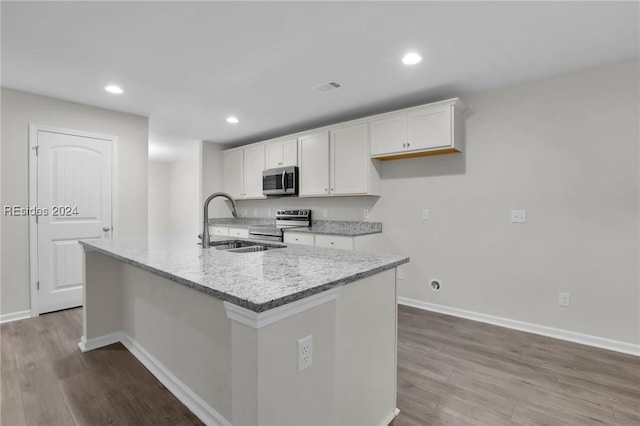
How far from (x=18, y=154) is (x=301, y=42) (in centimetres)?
321

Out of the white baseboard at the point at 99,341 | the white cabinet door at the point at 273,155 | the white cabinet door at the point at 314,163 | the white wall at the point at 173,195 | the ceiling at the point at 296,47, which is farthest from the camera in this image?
the white wall at the point at 173,195

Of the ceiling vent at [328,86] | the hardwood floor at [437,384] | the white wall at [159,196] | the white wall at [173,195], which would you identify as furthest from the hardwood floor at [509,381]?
the white wall at [159,196]

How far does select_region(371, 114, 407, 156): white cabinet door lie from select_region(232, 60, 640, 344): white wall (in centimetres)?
38

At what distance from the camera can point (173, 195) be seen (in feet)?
27.5

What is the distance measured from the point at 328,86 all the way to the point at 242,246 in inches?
70.5

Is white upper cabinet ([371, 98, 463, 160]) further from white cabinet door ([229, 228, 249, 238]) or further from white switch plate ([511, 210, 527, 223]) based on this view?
white cabinet door ([229, 228, 249, 238])

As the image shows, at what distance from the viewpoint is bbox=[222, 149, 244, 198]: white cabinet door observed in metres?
5.35

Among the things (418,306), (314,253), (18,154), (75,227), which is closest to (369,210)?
(418,306)

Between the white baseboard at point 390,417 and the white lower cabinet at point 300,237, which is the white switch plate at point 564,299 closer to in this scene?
the white baseboard at point 390,417

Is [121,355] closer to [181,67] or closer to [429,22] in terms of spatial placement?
[181,67]

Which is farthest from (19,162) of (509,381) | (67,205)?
(509,381)

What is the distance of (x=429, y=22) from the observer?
2.01 metres

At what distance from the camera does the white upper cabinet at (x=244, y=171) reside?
16.6 ft

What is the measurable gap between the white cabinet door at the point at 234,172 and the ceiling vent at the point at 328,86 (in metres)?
2.56
